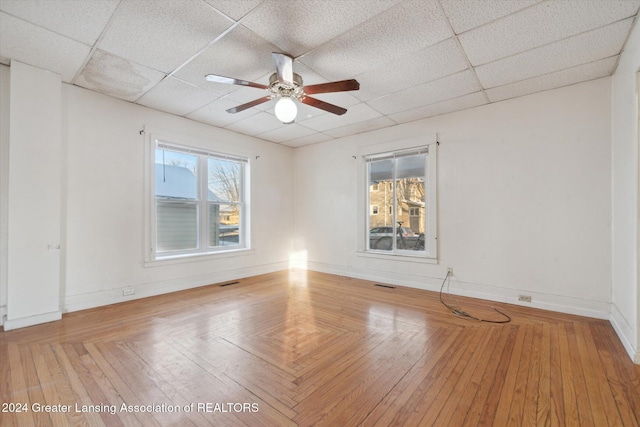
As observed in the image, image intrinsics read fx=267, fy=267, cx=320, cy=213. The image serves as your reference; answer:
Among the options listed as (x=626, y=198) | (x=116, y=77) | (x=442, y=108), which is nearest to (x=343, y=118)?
(x=442, y=108)

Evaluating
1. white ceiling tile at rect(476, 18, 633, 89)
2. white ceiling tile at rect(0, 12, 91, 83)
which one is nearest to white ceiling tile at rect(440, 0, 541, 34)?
white ceiling tile at rect(476, 18, 633, 89)

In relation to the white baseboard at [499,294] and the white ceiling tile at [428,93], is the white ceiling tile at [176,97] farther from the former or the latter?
the white baseboard at [499,294]

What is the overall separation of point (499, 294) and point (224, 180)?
4.75 meters

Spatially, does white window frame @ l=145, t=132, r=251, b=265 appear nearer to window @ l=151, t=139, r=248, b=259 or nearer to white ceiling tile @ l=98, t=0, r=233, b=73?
window @ l=151, t=139, r=248, b=259

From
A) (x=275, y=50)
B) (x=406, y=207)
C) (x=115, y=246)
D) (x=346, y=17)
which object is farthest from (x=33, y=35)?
(x=406, y=207)

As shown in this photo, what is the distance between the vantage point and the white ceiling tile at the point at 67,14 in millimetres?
2020

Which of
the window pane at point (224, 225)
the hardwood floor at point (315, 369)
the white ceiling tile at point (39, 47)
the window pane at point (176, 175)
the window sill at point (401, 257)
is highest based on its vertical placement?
the white ceiling tile at point (39, 47)

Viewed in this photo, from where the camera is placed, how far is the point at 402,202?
4676mm

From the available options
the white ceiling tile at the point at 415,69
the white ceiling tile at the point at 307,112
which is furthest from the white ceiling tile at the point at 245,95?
the white ceiling tile at the point at 415,69

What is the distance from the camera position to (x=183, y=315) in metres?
3.14

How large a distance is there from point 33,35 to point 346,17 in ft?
9.06

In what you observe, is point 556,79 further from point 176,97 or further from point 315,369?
point 176,97

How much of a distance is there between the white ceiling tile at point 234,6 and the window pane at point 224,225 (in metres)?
3.28

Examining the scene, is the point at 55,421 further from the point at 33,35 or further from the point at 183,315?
the point at 33,35
